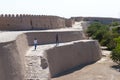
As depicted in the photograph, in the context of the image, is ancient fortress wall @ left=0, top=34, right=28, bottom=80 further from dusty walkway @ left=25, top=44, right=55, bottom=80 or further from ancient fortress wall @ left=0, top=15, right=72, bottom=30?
ancient fortress wall @ left=0, top=15, right=72, bottom=30

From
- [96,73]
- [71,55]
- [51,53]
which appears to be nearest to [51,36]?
[71,55]

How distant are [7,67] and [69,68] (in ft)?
30.7

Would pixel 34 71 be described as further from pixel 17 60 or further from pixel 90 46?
pixel 90 46

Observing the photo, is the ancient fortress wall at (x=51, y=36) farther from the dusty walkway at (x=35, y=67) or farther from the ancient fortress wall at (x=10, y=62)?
the ancient fortress wall at (x=10, y=62)

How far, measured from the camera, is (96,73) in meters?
23.6

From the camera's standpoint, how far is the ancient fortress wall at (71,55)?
2233 cm

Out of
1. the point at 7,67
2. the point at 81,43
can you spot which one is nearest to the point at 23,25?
the point at 81,43

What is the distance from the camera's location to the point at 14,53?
17.3 metres

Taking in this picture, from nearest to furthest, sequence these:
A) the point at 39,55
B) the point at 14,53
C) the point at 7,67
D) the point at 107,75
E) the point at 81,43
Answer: the point at 7,67
the point at 14,53
the point at 39,55
the point at 107,75
the point at 81,43

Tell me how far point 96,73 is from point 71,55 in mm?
2909

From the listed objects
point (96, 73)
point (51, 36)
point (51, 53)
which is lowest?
point (96, 73)

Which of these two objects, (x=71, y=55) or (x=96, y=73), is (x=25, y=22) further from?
(x=96, y=73)

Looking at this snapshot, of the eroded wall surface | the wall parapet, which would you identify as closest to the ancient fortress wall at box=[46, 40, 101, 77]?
the eroded wall surface

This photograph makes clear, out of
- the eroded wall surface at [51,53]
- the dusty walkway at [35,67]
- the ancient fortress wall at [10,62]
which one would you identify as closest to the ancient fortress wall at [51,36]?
the eroded wall surface at [51,53]
